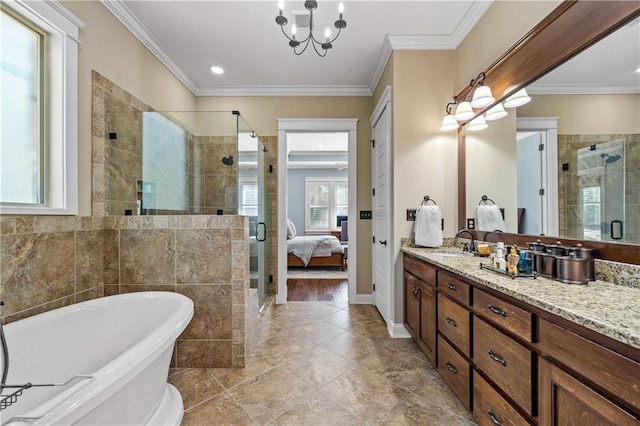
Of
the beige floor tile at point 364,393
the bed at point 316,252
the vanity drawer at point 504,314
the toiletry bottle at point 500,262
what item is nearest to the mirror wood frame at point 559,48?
the toiletry bottle at point 500,262

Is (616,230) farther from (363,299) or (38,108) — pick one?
(38,108)

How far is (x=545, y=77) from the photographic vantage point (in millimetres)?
1591

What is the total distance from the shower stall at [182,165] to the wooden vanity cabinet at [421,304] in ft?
4.72

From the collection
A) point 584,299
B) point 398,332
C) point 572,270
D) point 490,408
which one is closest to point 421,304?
point 398,332

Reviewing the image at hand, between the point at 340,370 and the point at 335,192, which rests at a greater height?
the point at 335,192

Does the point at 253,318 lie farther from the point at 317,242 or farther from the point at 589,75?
the point at 317,242

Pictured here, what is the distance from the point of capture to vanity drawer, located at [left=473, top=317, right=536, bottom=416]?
3.43ft

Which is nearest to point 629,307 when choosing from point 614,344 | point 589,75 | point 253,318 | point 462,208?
point 614,344

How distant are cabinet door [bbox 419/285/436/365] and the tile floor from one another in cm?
17

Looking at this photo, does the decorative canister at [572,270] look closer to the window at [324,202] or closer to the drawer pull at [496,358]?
the drawer pull at [496,358]

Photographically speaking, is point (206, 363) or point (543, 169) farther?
point (206, 363)

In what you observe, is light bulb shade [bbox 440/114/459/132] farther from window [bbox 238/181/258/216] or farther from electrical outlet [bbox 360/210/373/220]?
window [bbox 238/181/258/216]

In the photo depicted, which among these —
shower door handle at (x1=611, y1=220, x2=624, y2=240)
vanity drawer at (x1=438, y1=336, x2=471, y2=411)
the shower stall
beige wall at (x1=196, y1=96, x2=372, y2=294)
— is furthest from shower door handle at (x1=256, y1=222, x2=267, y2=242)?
shower door handle at (x1=611, y1=220, x2=624, y2=240)

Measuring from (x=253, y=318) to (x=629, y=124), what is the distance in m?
Answer: 2.57
